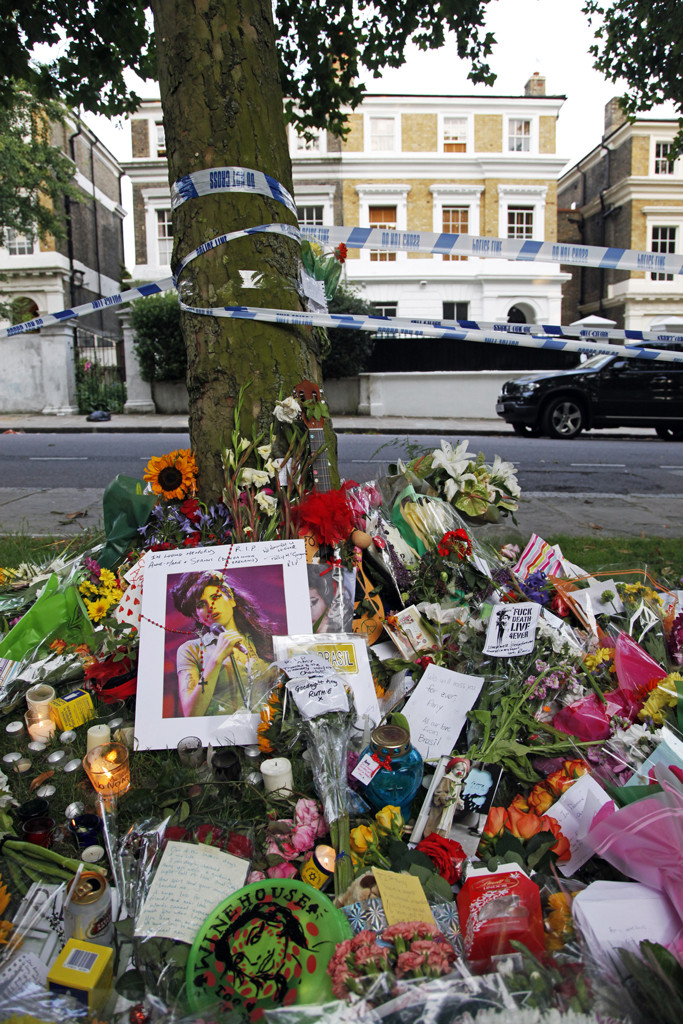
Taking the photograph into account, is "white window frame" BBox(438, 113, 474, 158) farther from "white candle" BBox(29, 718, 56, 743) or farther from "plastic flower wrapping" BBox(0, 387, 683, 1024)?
"white candle" BBox(29, 718, 56, 743)

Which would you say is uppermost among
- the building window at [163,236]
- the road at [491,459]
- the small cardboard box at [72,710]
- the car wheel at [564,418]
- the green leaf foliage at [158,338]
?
the building window at [163,236]

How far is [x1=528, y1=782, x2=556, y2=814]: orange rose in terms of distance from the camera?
1820 mm

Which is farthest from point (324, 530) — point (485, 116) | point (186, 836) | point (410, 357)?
point (485, 116)

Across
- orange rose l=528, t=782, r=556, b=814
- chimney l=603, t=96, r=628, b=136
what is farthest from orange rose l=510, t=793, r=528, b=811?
chimney l=603, t=96, r=628, b=136

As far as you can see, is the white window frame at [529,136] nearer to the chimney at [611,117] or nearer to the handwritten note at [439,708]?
the chimney at [611,117]

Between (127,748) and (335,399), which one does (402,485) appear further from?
(335,399)

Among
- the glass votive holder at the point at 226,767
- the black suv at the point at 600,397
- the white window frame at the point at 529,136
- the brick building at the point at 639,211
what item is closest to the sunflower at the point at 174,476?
the glass votive holder at the point at 226,767

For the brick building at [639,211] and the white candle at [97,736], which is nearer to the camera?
the white candle at [97,736]

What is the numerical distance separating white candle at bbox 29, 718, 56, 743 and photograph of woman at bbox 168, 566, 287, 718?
428 mm

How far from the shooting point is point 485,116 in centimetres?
2553

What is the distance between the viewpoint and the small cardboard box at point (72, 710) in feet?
7.20

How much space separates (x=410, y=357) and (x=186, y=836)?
19644mm

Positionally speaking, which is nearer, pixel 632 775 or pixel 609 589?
pixel 632 775

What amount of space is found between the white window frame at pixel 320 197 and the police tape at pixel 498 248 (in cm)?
2386
